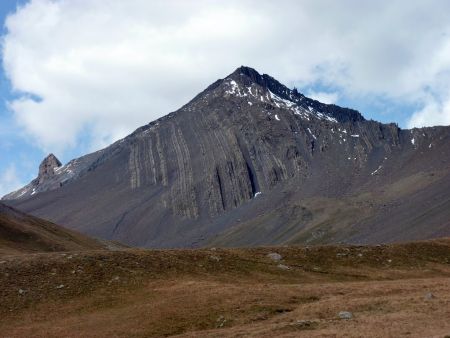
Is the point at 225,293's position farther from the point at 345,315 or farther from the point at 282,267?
the point at 282,267

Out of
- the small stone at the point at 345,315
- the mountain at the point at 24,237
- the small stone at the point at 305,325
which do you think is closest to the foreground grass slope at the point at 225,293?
the small stone at the point at 305,325

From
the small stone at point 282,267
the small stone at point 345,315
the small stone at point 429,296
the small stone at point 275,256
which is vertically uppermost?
the small stone at point 275,256

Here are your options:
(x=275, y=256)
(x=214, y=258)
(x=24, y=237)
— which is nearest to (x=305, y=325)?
(x=214, y=258)

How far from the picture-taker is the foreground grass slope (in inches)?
1590

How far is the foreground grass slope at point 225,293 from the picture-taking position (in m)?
40.4

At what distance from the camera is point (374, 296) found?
159ft

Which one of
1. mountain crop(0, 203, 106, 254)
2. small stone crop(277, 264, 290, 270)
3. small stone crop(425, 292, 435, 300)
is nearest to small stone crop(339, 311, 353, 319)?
small stone crop(425, 292, 435, 300)

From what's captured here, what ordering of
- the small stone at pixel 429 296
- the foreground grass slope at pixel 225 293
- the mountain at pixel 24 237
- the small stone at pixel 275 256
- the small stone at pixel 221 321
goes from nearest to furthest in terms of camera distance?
1. the foreground grass slope at pixel 225 293
2. the small stone at pixel 221 321
3. the small stone at pixel 429 296
4. the small stone at pixel 275 256
5. the mountain at pixel 24 237

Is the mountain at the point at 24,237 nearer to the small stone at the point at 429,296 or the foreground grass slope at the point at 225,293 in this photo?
the foreground grass slope at the point at 225,293

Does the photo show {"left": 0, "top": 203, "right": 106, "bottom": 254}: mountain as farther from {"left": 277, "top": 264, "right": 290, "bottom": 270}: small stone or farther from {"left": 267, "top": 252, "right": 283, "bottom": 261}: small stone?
{"left": 277, "top": 264, "right": 290, "bottom": 270}: small stone

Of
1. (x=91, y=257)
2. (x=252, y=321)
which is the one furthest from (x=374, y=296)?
(x=91, y=257)

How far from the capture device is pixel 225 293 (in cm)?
4975

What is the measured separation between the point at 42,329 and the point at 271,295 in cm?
1857

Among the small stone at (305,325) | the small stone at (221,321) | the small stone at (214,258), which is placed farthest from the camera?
the small stone at (214,258)
